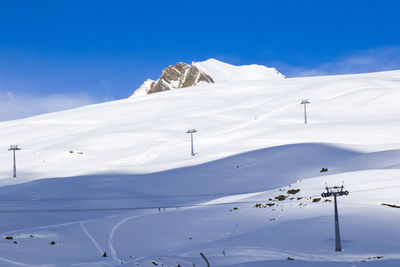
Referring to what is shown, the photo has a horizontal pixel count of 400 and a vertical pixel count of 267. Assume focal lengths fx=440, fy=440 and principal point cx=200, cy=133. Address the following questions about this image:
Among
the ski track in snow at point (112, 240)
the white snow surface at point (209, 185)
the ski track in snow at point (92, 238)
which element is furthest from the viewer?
the ski track in snow at point (92, 238)

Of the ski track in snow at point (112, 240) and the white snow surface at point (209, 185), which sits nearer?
the ski track in snow at point (112, 240)

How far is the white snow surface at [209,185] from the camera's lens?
26234 millimetres

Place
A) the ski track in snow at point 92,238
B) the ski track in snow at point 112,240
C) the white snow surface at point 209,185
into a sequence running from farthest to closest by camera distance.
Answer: the ski track in snow at point 92,238, the white snow surface at point 209,185, the ski track in snow at point 112,240

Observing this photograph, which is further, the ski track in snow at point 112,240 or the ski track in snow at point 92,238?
the ski track in snow at point 92,238

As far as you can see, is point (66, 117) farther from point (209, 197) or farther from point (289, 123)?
point (209, 197)

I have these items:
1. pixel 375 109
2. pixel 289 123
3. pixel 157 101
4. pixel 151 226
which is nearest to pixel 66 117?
pixel 157 101

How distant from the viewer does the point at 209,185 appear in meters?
54.8

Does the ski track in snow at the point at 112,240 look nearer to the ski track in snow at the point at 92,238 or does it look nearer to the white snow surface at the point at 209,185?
the white snow surface at the point at 209,185

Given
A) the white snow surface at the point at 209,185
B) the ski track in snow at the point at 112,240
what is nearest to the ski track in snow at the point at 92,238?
the white snow surface at the point at 209,185

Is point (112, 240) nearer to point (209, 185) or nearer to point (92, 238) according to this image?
point (92, 238)

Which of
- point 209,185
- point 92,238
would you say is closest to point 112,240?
point 92,238

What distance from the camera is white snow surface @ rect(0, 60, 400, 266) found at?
2623 cm

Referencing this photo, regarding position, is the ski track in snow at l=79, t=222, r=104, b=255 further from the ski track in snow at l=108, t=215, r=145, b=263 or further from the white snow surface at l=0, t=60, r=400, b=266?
the ski track in snow at l=108, t=215, r=145, b=263

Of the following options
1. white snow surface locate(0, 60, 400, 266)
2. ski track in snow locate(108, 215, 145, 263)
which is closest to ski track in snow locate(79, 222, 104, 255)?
white snow surface locate(0, 60, 400, 266)
